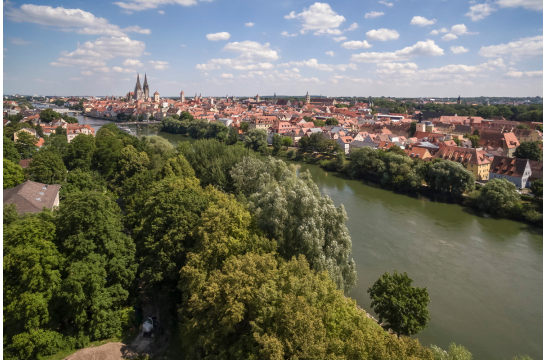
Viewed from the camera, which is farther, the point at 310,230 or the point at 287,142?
the point at 287,142

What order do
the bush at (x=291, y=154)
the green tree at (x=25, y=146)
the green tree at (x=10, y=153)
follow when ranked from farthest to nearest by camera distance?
1. the bush at (x=291, y=154)
2. the green tree at (x=25, y=146)
3. the green tree at (x=10, y=153)

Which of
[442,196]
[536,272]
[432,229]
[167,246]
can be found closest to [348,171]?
[442,196]

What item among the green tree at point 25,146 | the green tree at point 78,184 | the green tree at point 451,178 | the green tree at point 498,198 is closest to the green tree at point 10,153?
the green tree at point 25,146

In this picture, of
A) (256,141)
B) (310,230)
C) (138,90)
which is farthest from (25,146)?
(138,90)

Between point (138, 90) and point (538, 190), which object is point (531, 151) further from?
point (138, 90)

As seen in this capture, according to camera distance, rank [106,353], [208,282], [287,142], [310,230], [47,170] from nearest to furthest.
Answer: [208,282] < [106,353] < [310,230] < [47,170] < [287,142]

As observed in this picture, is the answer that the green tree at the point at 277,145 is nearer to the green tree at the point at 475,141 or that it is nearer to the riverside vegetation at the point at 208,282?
the green tree at the point at 475,141
